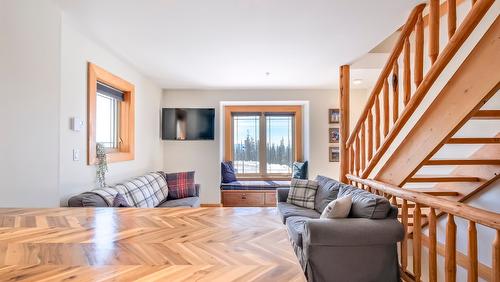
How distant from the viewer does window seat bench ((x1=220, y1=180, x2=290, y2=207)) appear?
5258mm

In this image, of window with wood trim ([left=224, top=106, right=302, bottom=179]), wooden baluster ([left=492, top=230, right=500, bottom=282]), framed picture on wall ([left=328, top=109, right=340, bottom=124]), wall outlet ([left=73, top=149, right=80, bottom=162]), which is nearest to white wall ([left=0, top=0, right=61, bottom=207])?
wall outlet ([left=73, top=149, right=80, bottom=162])

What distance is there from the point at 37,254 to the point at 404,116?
245cm

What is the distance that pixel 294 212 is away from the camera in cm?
339

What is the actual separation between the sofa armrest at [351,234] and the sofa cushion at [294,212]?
97 cm

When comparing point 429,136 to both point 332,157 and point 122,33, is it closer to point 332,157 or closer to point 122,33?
point 122,33

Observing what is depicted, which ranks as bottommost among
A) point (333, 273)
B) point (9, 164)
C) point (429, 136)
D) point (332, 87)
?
point (333, 273)

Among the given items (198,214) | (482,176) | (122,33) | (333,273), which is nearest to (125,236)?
(198,214)

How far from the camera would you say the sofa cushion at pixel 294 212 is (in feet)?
10.8

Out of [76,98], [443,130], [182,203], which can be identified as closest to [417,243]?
[443,130]

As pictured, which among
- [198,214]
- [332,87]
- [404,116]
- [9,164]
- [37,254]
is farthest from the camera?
[332,87]

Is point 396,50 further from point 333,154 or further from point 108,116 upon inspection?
point 108,116

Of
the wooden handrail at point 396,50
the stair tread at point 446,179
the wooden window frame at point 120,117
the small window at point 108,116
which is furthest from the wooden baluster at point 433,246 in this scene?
the small window at point 108,116

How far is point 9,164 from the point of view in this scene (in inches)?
69.5

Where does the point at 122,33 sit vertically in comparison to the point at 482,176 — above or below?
above
